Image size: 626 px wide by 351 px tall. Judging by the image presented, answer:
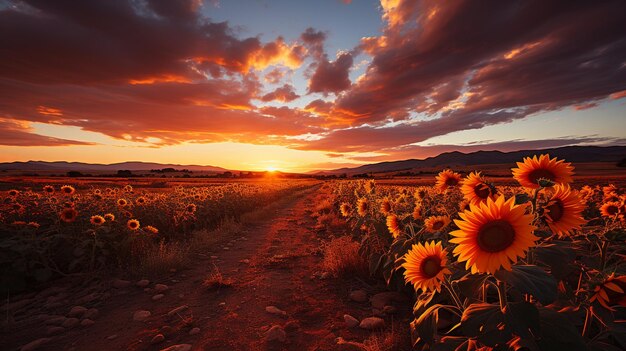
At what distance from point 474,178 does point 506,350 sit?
4.87 feet

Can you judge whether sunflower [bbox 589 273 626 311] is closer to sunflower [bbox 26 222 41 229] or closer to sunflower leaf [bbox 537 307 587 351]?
sunflower leaf [bbox 537 307 587 351]

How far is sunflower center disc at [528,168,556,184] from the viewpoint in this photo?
2.64 meters

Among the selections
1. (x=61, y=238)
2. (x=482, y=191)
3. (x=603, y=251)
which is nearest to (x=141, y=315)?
(x=61, y=238)

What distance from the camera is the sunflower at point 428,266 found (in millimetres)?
2607

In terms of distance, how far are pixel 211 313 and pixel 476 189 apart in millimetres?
4403

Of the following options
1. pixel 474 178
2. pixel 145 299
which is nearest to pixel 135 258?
pixel 145 299

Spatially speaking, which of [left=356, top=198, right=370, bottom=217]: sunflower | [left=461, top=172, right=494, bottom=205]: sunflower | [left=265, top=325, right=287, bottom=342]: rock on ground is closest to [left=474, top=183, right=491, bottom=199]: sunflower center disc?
[left=461, top=172, right=494, bottom=205]: sunflower

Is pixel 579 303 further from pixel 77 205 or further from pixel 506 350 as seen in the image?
pixel 77 205

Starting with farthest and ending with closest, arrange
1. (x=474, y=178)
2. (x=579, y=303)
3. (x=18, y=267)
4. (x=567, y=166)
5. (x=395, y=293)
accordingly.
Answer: (x=18, y=267) < (x=395, y=293) < (x=474, y=178) < (x=567, y=166) < (x=579, y=303)

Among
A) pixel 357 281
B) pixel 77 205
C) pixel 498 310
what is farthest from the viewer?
pixel 77 205

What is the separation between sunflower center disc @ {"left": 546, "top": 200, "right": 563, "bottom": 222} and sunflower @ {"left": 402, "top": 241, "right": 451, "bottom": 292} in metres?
0.85

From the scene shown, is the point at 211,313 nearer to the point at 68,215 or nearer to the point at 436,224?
the point at 436,224

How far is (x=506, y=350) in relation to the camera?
2.15m

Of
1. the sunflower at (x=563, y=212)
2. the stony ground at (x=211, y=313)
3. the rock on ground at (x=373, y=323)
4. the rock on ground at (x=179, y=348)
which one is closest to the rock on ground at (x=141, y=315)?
the stony ground at (x=211, y=313)
